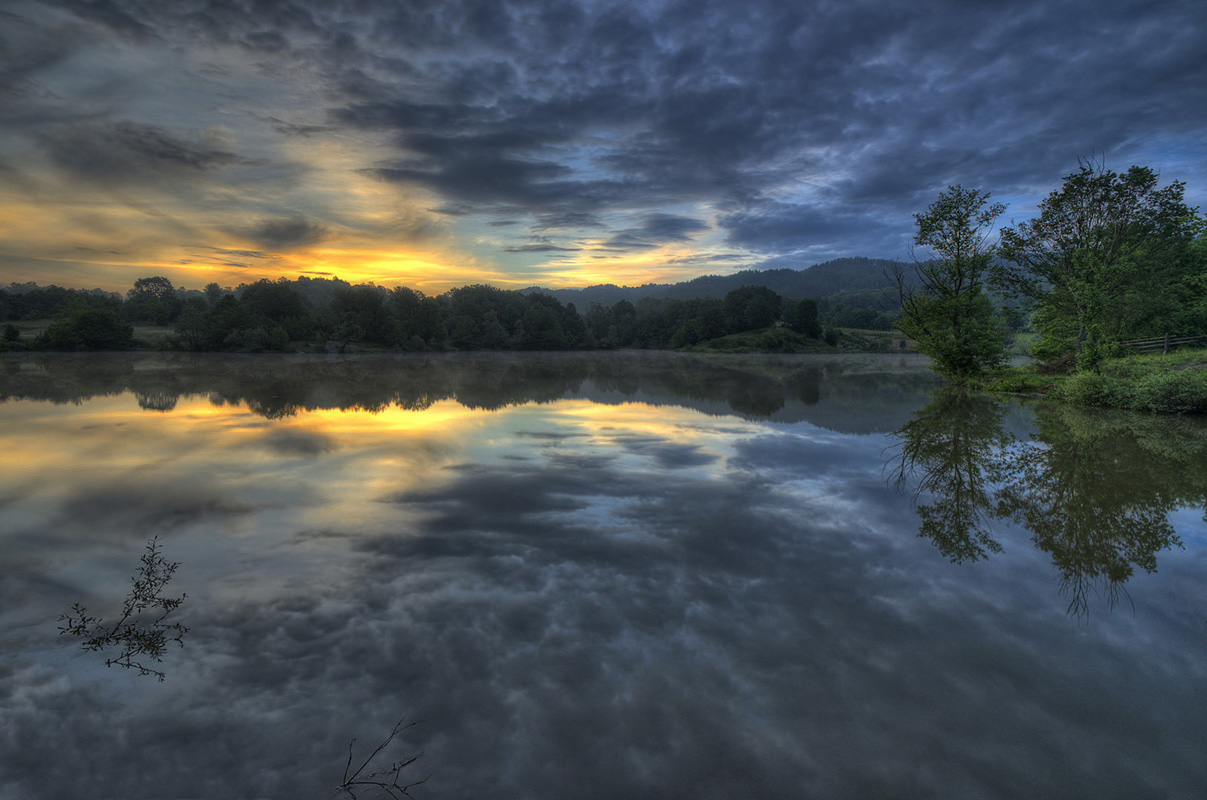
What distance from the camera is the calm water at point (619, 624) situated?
351 cm

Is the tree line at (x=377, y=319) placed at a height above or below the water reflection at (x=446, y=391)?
above

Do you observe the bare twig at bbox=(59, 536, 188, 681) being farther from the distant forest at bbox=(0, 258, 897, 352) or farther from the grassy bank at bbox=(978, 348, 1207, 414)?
the distant forest at bbox=(0, 258, 897, 352)

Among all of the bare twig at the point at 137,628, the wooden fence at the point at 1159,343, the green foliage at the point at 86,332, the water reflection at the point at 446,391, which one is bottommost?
the bare twig at the point at 137,628

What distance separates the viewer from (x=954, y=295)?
29234 mm

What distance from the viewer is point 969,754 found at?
3570 millimetres

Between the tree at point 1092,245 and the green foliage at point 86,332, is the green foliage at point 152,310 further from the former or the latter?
the tree at point 1092,245

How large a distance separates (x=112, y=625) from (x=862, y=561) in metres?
8.59

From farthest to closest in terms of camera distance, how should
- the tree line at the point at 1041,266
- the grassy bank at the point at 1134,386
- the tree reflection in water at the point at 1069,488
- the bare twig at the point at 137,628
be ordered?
1. the tree line at the point at 1041,266
2. the grassy bank at the point at 1134,386
3. the tree reflection in water at the point at 1069,488
4. the bare twig at the point at 137,628

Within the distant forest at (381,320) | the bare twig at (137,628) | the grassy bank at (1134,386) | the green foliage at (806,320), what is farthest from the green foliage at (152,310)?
the green foliage at (806,320)

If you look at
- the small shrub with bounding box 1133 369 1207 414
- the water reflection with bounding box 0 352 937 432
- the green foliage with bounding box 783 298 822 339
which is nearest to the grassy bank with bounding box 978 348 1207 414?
the small shrub with bounding box 1133 369 1207 414

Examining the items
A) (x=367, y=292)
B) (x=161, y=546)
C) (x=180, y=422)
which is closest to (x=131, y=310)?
(x=367, y=292)

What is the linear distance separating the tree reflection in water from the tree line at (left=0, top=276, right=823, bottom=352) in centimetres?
8166

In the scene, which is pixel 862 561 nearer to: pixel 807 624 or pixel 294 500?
pixel 807 624

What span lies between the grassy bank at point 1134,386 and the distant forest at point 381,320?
74.1 feet
